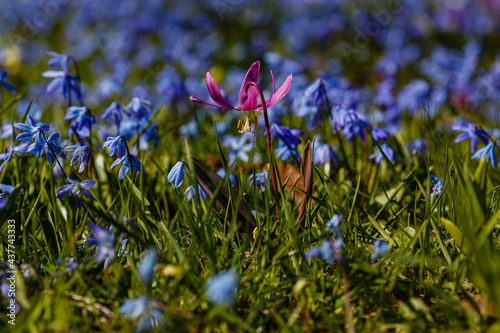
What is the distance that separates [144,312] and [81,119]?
51.1 inches

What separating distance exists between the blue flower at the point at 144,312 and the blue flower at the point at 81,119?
1209 mm

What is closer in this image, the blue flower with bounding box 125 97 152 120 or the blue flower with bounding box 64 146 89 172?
the blue flower with bounding box 64 146 89 172

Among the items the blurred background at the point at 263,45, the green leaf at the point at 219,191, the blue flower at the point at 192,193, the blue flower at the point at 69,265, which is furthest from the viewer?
the blurred background at the point at 263,45

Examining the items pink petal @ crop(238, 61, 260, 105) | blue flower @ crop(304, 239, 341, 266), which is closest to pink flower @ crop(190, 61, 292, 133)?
pink petal @ crop(238, 61, 260, 105)

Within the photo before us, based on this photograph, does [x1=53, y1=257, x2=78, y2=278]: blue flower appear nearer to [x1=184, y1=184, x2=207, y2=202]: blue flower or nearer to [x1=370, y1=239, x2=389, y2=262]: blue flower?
[x1=184, y1=184, x2=207, y2=202]: blue flower

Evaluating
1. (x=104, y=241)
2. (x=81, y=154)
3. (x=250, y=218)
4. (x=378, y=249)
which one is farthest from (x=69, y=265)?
(x=378, y=249)

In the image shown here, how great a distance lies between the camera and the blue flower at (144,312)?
129 centimetres

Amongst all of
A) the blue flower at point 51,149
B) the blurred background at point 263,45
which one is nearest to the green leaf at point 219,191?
the blue flower at point 51,149

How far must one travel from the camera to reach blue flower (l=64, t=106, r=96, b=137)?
90.2 inches

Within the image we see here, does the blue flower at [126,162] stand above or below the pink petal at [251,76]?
below

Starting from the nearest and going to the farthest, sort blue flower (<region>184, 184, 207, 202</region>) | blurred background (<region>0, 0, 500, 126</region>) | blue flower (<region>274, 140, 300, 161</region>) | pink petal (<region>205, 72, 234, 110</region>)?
1. pink petal (<region>205, 72, 234, 110</region>)
2. blue flower (<region>184, 184, 207, 202</region>)
3. blue flower (<region>274, 140, 300, 161</region>)
4. blurred background (<region>0, 0, 500, 126</region>)

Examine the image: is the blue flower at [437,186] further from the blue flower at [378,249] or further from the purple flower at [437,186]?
the blue flower at [378,249]

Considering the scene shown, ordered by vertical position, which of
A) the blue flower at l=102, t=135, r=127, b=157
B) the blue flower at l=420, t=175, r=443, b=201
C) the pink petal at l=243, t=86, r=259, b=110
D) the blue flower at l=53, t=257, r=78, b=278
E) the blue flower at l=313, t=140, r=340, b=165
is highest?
the pink petal at l=243, t=86, r=259, b=110

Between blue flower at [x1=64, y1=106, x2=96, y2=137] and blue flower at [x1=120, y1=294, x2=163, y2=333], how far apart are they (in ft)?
3.97
